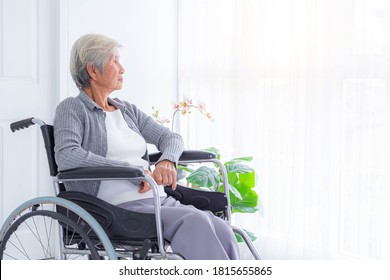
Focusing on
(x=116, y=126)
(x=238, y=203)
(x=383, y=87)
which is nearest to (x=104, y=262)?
(x=116, y=126)

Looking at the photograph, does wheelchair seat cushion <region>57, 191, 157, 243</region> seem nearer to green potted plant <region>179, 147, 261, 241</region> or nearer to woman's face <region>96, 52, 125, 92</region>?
Result: woman's face <region>96, 52, 125, 92</region>

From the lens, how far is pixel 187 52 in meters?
3.66

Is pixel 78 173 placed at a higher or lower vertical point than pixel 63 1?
lower

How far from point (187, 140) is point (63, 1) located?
101cm

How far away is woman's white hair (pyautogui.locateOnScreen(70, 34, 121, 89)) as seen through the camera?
89.0 inches

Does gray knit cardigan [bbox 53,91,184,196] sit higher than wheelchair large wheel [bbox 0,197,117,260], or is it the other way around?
gray knit cardigan [bbox 53,91,184,196]

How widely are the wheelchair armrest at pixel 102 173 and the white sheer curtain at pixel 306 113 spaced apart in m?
1.16

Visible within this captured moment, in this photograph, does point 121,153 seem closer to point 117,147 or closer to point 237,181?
point 117,147

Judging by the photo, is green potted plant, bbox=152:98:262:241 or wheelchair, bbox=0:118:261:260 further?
green potted plant, bbox=152:98:262:241

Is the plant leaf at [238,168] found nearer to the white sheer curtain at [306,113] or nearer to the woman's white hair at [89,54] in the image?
the white sheer curtain at [306,113]

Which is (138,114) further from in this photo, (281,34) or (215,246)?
(281,34)

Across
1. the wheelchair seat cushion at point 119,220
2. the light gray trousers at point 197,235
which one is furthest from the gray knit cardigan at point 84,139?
the light gray trousers at point 197,235

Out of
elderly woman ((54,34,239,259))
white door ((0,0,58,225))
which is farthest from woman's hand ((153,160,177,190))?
white door ((0,0,58,225))

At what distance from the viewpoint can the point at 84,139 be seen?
2.18m
